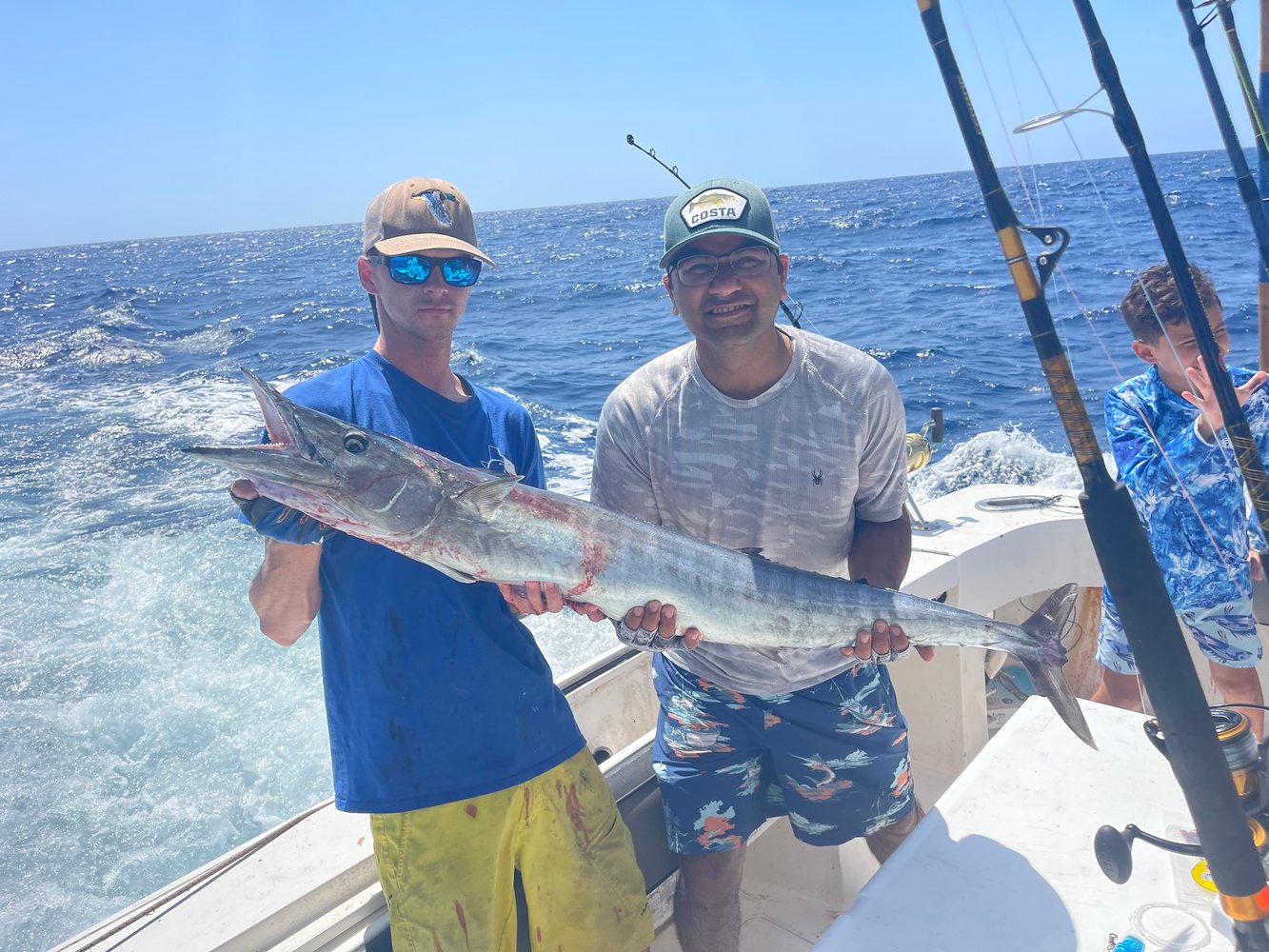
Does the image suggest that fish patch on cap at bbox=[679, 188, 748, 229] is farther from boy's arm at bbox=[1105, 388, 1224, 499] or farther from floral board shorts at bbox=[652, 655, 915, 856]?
boy's arm at bbox=[1105, 388, 1224, 499]

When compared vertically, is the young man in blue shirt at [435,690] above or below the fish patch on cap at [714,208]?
below

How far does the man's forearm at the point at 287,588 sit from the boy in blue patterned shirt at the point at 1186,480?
103 inches

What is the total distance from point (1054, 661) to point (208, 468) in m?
10.4

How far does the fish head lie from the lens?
1.82m

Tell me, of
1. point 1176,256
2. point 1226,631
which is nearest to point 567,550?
point 1176,256

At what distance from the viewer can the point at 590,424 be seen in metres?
12.0

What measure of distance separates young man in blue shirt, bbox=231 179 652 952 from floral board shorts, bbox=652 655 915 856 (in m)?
0.27

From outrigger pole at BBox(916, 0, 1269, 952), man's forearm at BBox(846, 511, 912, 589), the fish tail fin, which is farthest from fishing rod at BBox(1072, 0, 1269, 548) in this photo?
man's forearm at BBox(846, 511, 912, 589)

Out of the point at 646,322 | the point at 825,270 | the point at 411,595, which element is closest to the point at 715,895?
the point at 411,595

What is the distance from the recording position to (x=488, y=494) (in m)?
2.05

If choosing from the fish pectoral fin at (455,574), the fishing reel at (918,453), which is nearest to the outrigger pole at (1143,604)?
the fish pectoral fin at (455,574)

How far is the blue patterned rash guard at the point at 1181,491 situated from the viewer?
9.92 feet

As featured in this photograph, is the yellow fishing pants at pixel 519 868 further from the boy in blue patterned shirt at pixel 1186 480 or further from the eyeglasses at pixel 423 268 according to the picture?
the boy in blue patterned shirt at pixel 1186 480

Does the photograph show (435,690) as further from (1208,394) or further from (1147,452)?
(1147,452)
